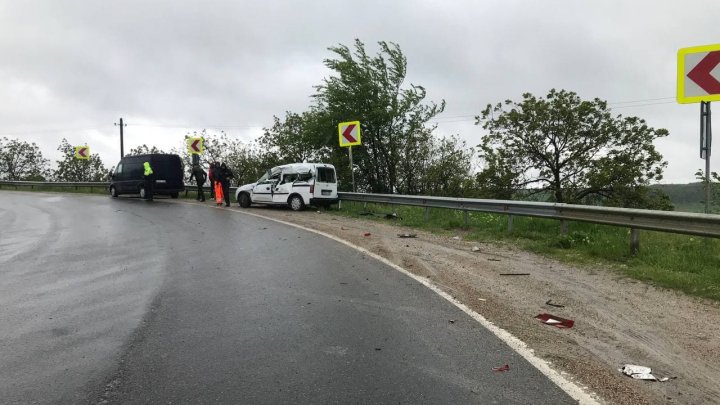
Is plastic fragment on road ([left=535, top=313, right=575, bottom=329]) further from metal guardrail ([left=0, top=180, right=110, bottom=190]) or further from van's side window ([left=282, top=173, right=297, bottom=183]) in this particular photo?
metal guardrail ([left=0, top=180, right=110, bottom=190])

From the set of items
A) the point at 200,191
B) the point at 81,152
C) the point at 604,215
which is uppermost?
the point at 81,152

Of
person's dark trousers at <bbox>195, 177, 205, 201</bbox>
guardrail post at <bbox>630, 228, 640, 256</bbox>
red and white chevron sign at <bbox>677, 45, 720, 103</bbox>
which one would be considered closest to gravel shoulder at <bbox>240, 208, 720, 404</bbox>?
guardrail post at <bbox>630, 228, 640, 256</bbox>

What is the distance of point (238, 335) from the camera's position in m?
4.62

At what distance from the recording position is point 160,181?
946 inches

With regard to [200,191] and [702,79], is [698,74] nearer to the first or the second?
[702,79]

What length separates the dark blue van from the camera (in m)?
24.0

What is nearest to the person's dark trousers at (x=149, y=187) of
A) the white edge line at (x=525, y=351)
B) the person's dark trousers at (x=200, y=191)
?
the person's dark trousers at (x=200, y=191)

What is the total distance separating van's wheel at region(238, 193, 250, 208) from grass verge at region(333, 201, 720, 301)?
7962 millimetres

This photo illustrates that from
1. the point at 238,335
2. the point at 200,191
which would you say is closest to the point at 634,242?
the point at 238,335

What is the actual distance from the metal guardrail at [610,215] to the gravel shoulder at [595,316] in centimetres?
122

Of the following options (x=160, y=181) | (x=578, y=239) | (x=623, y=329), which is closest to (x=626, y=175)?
(x=578, y=239)

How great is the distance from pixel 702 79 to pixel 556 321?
4816 millimetres

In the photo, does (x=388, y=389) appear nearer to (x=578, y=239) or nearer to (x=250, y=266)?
(x=250, y=266)

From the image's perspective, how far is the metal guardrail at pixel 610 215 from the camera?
7.30 meters
